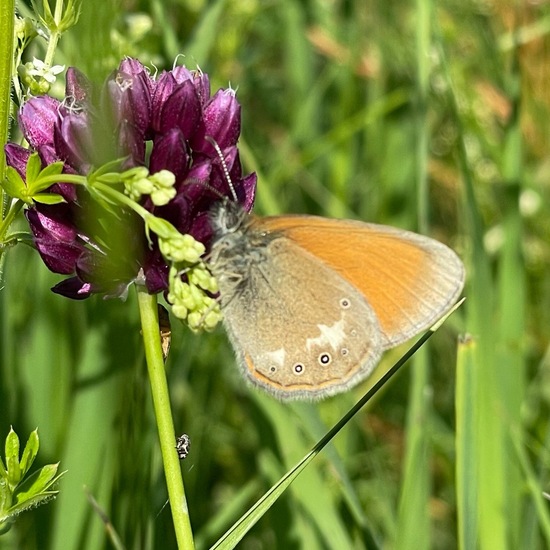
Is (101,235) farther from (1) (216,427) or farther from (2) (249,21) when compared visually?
(2) (249,21)

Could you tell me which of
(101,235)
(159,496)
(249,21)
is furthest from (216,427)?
(101,235)

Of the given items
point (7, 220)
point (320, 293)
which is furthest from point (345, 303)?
point (7, 220)

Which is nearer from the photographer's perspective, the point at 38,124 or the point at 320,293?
the point at 38,124

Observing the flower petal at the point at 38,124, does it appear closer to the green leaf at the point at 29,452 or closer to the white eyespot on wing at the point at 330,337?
the green leaf at the point at 29,452

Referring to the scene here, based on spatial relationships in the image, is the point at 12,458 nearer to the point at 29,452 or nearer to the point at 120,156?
the point at 29,452

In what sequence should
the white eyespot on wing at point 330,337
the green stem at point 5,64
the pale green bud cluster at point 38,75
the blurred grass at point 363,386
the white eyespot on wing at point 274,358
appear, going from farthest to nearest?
the blurred grass at point 363,386, the white eyespot on wing at point 330,337, the white eyespot on wing at point 274,358, the pale green bud cluster at point 38,75, the green stem at point 5,64

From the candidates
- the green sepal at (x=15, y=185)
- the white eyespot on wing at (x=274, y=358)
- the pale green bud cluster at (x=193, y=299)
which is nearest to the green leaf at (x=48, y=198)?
the green sepal at (x=15, y=185)
